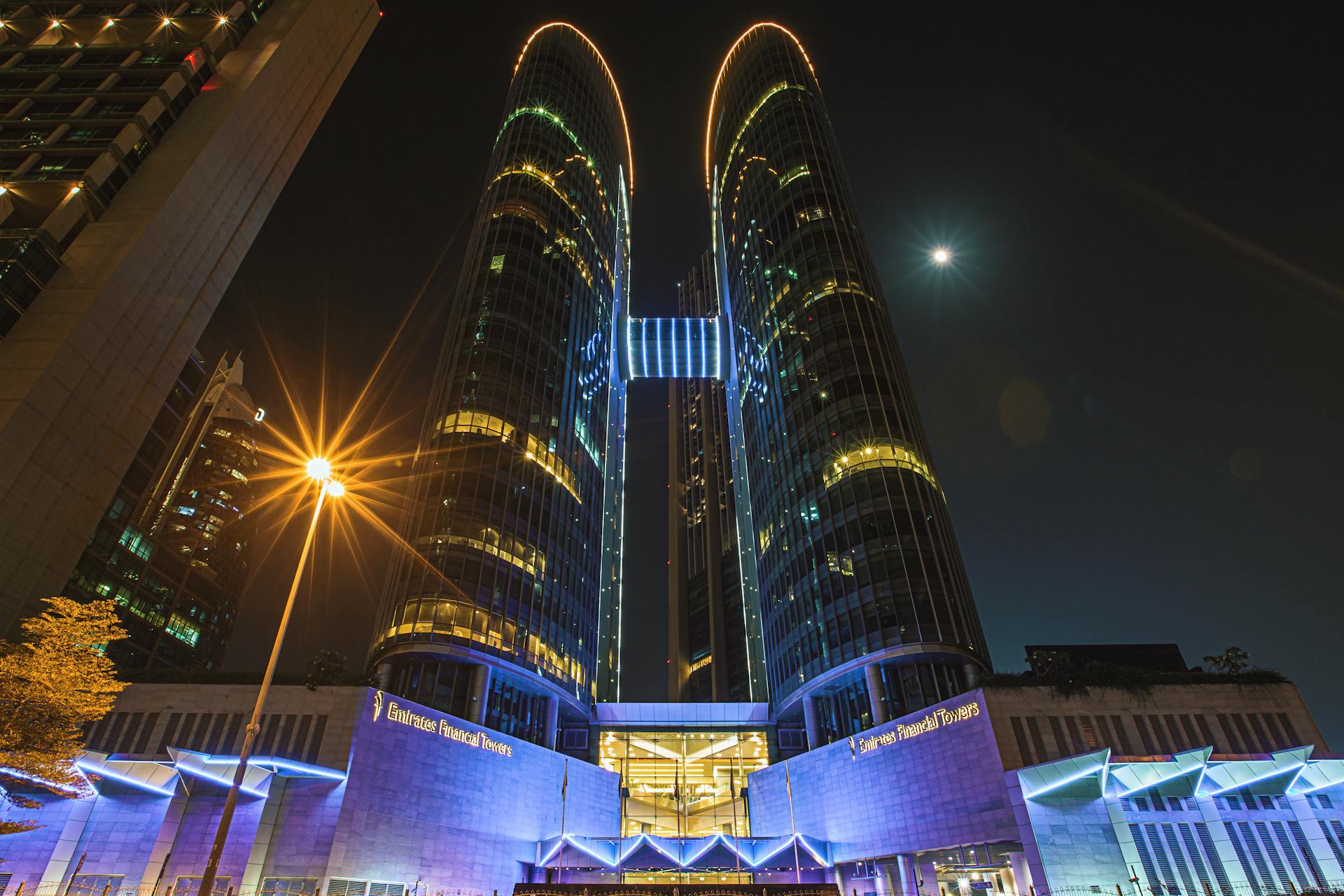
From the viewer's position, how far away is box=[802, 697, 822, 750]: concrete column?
65.3m

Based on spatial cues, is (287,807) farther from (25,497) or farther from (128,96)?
(128,96)

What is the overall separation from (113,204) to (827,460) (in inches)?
2791

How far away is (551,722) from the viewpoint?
68.1 metres

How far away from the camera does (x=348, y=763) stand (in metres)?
43.7

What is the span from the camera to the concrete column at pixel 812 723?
65312mm

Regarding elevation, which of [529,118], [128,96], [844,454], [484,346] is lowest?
[844,454]

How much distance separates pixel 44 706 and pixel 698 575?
374 ft

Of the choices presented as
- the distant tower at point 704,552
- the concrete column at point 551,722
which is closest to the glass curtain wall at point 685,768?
the concrete column at point 551,722

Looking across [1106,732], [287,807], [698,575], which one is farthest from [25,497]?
[698,575]

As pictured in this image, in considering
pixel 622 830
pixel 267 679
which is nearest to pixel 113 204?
pixel 267 679

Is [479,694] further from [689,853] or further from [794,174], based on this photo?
[794,174]

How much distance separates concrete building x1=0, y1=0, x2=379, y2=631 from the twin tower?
25.3 meters

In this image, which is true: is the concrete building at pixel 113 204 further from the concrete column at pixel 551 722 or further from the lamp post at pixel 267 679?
the concrete column at pixel 551 722

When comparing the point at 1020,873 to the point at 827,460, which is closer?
the point at 1020,873
